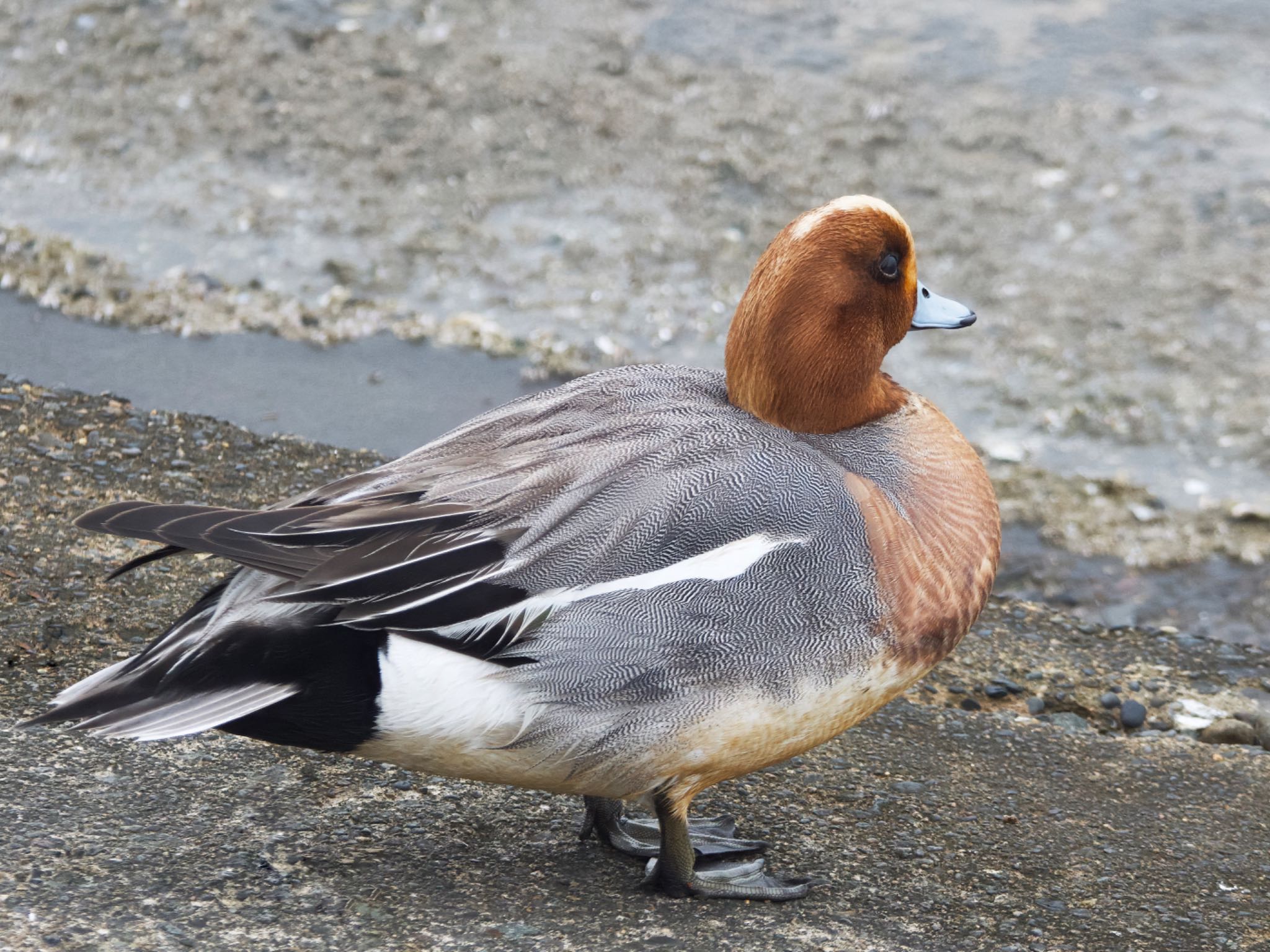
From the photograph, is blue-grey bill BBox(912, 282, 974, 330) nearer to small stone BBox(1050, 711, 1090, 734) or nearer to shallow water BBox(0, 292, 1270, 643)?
small stone BBox(1050, 711, 1090, 734)

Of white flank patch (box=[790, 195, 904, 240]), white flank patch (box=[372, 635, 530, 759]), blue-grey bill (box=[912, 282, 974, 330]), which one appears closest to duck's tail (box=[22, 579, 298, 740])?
white flank patch (box=[372, 635, 530, 759])

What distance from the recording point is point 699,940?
255 cm

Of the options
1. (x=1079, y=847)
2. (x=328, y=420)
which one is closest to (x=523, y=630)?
(x=1079, y=847)

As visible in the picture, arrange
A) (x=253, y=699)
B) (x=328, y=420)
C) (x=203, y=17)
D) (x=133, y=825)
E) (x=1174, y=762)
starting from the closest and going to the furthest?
1. (x=253, y=699)
2. (x=133, y=825)
3. (x=1174, y=762)
4. (x=328, y=420)
5. (x=203, y=17)

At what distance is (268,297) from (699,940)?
12.7 feet

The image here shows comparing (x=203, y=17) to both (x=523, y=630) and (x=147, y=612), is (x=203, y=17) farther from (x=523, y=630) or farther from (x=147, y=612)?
(x=523, y=630)

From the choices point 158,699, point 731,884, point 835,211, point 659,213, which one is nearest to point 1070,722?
point 731,884

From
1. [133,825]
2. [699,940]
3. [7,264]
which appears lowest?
[699,940]

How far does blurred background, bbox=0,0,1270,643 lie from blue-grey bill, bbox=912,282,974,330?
1703 millimetres

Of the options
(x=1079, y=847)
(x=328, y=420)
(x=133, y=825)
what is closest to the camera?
(x=133, y=825)

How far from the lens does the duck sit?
8.12 feet

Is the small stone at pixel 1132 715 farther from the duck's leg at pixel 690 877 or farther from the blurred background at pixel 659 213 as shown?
the duck's leg at pixel 690 877

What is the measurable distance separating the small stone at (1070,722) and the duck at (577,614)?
1027 millimetres

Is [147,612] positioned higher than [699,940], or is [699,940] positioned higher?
[147,612]
